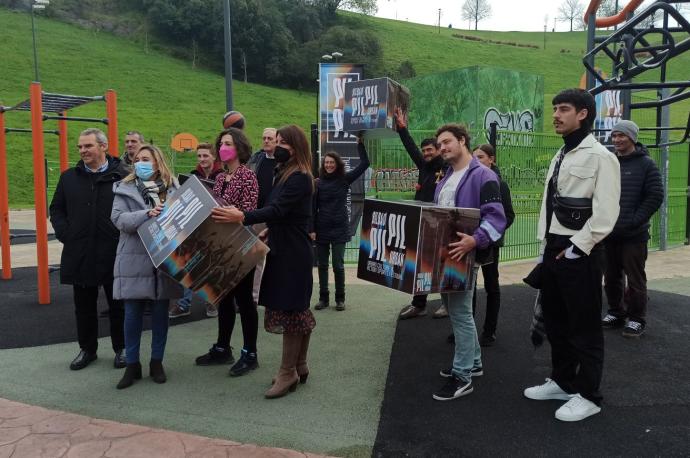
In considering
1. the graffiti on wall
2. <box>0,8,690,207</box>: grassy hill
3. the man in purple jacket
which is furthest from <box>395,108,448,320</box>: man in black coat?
<box>0,8,690,207</box>: grassy hill

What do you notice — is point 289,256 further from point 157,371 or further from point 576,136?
point 576,136

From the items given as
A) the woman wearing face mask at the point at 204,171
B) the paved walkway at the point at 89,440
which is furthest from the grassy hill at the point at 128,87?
→ the paved walkway at the point at 89,440

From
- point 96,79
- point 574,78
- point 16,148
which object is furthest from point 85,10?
point 574,78

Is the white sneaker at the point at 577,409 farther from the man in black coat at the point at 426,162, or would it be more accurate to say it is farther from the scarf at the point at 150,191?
the scarf at the point at 150,191

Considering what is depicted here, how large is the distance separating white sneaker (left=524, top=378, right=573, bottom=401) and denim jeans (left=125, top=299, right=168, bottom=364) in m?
2.74

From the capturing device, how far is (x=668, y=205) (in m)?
10.6

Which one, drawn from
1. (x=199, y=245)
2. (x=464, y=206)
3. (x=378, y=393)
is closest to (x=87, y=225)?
(x=199, y=245)

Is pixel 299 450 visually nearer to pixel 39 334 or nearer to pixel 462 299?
pixel 462 299

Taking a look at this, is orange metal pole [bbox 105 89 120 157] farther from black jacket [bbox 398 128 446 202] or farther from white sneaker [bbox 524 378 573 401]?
white sneaker [bbox 524 378 573 401]

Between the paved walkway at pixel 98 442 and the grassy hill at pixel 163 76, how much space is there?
2538cm

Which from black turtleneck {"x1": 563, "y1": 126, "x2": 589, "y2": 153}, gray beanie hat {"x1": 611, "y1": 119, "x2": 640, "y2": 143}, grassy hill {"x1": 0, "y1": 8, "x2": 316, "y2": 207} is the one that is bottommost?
black turtleneck {"x1": 563, "y1": 126, "x2": 589, "y2": 153}

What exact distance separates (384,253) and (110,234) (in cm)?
229

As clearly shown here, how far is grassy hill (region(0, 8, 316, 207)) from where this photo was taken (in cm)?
3991

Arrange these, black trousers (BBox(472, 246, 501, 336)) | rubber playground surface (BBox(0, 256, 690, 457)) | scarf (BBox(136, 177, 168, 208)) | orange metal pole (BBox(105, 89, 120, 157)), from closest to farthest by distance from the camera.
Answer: rubber playground surface (BBox(0, 256, 690, 457)) < scarf (BBox(136, 177, 168, 208)) < black trousers (BBox(472, 246, 501, 336)) < orange metal pole (BBox(105, 89, 120, 157))
